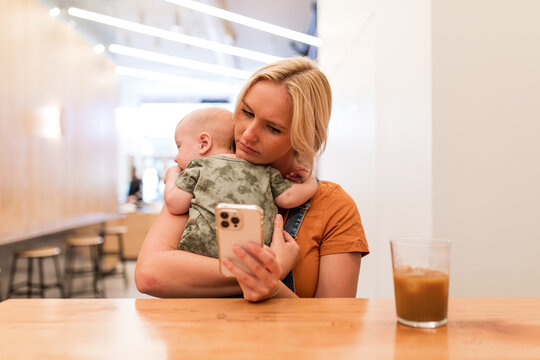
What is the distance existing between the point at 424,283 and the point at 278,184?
574 millimetres

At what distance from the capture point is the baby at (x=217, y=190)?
1106 millimetres

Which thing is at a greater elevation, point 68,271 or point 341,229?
point 341,229

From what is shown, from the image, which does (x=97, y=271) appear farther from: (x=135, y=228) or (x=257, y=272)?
(x=257, y=272)

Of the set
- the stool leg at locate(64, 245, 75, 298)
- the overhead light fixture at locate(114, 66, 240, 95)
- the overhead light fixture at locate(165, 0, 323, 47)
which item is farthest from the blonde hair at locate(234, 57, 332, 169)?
the overhead light fixture at locate(114, 66, 240, 95)

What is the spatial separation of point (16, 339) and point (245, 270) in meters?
0.42

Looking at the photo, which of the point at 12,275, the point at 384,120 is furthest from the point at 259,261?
the point at 12,275

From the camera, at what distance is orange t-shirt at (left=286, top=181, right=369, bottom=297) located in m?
1.17

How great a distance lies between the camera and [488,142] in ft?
5.40

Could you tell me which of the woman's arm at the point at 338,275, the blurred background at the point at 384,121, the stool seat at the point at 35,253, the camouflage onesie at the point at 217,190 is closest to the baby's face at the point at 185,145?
the camouflage onesie at the point at 217,190

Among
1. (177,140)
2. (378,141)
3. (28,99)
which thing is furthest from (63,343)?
(28,99)

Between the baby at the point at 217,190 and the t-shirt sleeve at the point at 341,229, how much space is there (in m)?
0.09

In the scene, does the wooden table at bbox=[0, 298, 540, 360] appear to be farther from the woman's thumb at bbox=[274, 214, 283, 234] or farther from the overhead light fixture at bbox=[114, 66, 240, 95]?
the overhead light fixture at bbox=[114, 66, 240, 95]

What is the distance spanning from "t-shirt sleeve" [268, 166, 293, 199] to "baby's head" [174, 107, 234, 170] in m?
0.21

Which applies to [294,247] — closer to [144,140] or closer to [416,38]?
[416,38]
